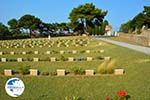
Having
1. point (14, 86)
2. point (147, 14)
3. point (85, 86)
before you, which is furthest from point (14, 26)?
point (14, 86)

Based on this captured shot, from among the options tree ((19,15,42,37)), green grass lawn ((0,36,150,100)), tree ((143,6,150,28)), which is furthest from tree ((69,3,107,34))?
green grass lawn ((0,36,150,100))

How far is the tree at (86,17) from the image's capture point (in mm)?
94500

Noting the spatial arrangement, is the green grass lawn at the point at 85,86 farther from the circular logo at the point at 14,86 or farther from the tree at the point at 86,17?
the tree at the point at 86,17

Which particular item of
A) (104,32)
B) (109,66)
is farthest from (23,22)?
(109,66)

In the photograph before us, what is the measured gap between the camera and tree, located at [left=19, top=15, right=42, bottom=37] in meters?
100

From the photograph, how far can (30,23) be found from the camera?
332 feet

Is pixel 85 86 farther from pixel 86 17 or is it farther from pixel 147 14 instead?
pixel 86 17

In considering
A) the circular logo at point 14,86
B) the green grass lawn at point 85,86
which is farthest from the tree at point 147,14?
the circular logo at point 14,86

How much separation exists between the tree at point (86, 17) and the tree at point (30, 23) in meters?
10.3

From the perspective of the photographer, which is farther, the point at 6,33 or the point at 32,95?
the point at 6,33

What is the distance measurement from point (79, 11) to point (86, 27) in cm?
449

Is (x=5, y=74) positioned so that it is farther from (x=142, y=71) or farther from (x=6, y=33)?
(x=6, y=33)

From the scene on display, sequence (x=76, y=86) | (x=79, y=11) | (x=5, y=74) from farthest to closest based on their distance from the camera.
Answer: (x=79, y=11) < (x=5, y=74) < (x=76, y=86)

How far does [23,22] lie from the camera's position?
101 metres
